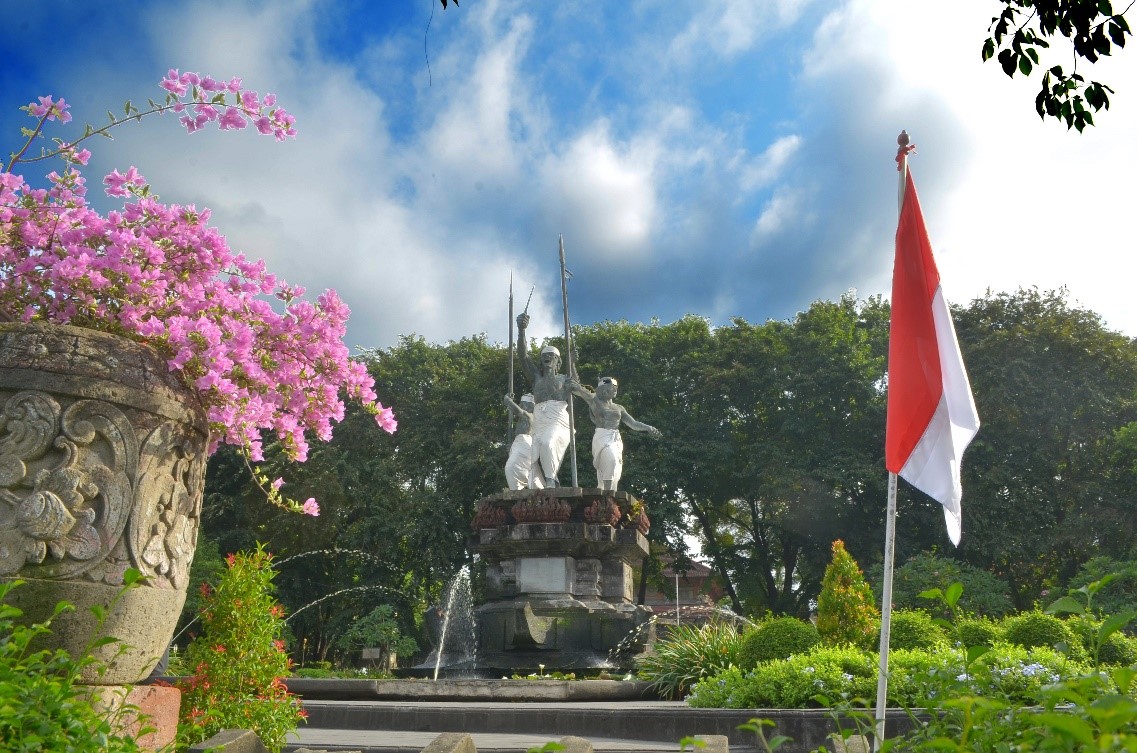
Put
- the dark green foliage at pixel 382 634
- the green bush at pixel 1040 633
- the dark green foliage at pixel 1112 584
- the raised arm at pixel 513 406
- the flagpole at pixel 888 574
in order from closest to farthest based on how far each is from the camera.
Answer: the flagpole at pixel 888 574 → the green bush at pixel 1040 633 → the raised arm at pixel 513 406 → the dark green foliage at pixel 1112 584 → the dark green foliage at pixel 382 634

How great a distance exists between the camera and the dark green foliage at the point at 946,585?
22.1m

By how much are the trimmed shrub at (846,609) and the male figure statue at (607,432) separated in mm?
4273

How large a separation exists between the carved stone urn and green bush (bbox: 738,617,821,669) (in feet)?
21.1

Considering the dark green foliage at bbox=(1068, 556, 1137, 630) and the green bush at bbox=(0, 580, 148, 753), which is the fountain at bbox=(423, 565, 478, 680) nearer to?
the green bush at bbox=(0, 580, 148, 753)

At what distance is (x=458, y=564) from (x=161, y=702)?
24447 millimetres

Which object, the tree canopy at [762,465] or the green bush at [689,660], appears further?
the tree canopy at [762,465]

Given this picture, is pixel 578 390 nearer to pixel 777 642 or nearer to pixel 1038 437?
pixel 777 642

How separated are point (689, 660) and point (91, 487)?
Result: 25.6 ft

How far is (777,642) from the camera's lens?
9094 millimetres

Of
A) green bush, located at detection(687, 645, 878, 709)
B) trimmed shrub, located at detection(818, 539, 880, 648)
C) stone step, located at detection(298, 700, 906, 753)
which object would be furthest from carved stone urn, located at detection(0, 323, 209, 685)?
trimmed shrub, located at detection(818, 539, 880, 648)

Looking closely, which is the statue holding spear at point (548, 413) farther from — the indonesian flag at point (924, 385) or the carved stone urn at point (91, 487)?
the carved stone urn at point (91, 487)

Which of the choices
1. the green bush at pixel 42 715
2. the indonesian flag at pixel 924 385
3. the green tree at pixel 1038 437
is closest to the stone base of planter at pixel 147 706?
the green bush at pixel 42 715

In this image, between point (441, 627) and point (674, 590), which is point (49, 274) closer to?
point (441, 627)

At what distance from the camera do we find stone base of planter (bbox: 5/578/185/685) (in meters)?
3.46
